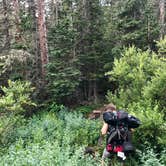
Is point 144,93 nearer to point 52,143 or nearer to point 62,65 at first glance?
point 52,143

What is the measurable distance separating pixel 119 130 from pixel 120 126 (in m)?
0.11

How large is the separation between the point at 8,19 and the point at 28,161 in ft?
44.9

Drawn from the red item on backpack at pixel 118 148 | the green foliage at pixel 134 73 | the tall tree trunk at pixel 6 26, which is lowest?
the red item on backpack at pixel 118 148

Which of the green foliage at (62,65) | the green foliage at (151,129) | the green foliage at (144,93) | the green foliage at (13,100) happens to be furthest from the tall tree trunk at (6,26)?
the green foliage at (151,129)

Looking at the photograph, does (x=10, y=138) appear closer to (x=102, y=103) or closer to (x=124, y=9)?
(x=102, y=103)

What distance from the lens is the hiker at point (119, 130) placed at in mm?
8430

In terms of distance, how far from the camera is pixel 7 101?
38.7 feet

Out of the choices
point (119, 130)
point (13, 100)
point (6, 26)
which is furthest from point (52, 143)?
point (6, 26)

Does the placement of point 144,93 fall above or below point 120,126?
above

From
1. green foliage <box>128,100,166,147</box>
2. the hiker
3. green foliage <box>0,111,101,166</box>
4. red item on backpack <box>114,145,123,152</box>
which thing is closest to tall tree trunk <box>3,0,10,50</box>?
green foliage <box>0,111,101,166</box>

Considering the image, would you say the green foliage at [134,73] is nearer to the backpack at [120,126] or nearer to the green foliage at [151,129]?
the green foliage at [151,129]

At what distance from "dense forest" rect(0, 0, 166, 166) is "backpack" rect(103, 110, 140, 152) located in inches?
58.0

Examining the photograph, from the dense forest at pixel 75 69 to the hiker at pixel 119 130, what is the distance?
1.46 meters

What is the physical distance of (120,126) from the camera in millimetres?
8523
